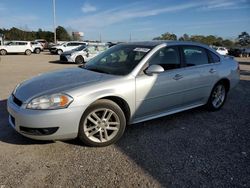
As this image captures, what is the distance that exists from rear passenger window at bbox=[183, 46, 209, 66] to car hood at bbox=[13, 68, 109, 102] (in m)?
1.65

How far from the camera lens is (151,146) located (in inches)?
150

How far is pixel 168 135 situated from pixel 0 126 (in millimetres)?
2795

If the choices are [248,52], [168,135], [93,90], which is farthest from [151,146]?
[248,52]

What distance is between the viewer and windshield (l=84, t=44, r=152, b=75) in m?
4.20

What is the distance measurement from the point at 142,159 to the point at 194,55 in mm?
2493

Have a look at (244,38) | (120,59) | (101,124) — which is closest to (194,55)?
(120,59)

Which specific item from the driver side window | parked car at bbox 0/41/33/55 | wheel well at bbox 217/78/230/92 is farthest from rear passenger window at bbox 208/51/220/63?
parked car at bbox 0/41/33/55

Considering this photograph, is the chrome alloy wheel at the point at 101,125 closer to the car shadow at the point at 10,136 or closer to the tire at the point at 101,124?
the tire at the point at 101,124

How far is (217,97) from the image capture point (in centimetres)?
559

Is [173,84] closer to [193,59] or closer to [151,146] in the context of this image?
[193,59]

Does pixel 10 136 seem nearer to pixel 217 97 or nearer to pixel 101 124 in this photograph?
pixel 101 124

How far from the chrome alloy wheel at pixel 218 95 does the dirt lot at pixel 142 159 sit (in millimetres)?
897

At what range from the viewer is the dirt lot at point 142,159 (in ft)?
9.65

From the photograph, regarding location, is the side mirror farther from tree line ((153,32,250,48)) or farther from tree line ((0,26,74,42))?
tree line ((0,26,74,42))
